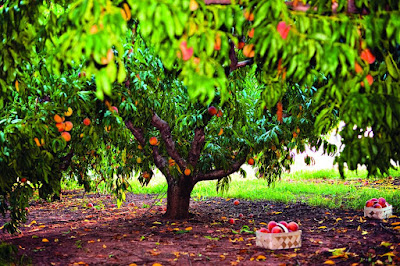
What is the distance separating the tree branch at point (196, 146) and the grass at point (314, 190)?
144cm

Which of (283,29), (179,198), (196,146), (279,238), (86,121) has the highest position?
(283,29)

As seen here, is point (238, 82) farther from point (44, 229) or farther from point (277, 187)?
point (277, 187)

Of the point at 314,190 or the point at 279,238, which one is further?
the point at 314,190

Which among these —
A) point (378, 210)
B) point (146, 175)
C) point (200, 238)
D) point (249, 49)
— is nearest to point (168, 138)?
point (146, 175)

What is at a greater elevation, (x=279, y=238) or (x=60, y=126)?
(x=60, y=126)

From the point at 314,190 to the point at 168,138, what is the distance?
5891 millimetres

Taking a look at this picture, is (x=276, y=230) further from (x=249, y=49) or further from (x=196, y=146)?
(x=249, y=49)

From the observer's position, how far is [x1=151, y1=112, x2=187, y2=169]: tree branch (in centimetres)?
623

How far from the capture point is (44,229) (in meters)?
7.21

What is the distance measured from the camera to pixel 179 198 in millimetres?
7285

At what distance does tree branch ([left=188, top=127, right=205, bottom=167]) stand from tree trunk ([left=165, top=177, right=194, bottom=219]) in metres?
0.53

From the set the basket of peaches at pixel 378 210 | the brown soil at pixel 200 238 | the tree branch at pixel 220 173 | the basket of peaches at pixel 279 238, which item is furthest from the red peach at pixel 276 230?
the basket of peaches at pixel 378 210

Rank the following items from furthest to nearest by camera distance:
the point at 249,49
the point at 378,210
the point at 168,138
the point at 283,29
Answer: the point at 378,210
the point at 168,138
the point at 249,49
the point at 283,29

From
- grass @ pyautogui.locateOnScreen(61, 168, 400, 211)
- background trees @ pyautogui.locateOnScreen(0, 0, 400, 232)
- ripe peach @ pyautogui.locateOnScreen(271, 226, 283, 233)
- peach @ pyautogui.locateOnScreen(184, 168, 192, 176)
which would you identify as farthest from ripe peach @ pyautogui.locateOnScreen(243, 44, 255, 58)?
grass @ pyautogui.locateOnScreen(61, 168, 400, 211)
